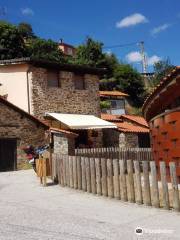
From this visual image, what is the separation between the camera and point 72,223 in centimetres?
778

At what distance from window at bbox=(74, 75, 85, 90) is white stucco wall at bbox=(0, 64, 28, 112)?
14.6ft

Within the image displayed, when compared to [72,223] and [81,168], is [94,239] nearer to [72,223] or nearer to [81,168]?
[72,223]

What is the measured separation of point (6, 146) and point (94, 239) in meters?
19.1

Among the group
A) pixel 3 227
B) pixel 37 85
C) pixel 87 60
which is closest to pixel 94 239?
pixel 3 227

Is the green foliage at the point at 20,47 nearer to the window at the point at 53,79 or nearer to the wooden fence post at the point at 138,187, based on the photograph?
the window at the point at 53,79

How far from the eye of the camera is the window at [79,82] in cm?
3250

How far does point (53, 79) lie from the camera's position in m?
31.1

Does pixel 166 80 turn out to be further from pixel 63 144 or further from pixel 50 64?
pixel 50 64

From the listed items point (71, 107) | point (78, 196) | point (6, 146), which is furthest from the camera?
point (71, 107)

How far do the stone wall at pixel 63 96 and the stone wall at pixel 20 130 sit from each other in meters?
3.30

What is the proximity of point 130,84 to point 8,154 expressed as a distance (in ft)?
136

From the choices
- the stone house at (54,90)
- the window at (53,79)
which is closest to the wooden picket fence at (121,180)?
the stone house at (54,90)

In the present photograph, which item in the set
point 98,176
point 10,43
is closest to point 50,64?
point 98,176

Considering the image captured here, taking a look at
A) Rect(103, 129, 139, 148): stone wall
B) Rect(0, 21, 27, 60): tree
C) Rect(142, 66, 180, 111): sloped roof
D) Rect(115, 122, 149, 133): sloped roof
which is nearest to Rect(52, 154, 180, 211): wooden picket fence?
Rect(142, 66, 180, 111): sloped roof
